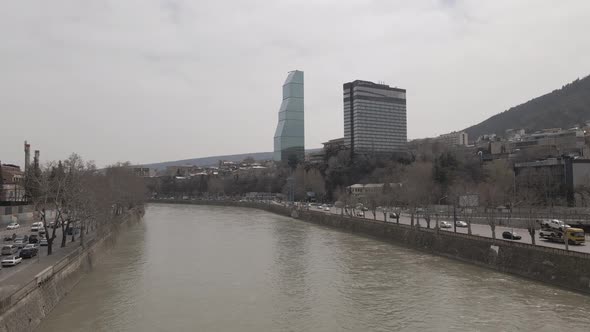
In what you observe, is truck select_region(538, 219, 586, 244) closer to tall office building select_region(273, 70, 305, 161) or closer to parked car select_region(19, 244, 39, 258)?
parked car select_region(19, 244, 39, 258)

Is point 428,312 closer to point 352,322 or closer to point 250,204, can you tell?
point 352,322

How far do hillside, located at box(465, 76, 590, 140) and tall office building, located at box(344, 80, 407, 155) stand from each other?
46797 millimetres

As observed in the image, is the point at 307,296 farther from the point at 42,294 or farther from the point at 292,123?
the point at 292,123

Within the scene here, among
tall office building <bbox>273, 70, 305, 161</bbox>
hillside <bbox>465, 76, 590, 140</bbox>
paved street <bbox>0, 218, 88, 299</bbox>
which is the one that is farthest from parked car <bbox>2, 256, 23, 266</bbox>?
hillside <bbox>465, 76, 590, 140</bbox>

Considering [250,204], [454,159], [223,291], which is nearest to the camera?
[223,291]

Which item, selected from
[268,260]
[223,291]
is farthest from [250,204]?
[223,291]

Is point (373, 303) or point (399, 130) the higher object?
point (399, 130)

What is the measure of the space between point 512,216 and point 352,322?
3088 cm

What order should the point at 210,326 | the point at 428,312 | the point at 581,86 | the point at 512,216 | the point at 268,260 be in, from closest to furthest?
the point at 210,326, the point at 428,312, the point at 268,260, the point at 512,216, the point at 581,86

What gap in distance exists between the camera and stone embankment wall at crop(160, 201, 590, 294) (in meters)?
21.8

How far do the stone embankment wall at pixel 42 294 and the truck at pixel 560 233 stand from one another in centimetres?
2487

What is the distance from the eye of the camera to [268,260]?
3192cm

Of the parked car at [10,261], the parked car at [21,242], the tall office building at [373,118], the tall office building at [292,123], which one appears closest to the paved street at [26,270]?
the parked car at [10,261]

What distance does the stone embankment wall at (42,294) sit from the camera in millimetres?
14570
